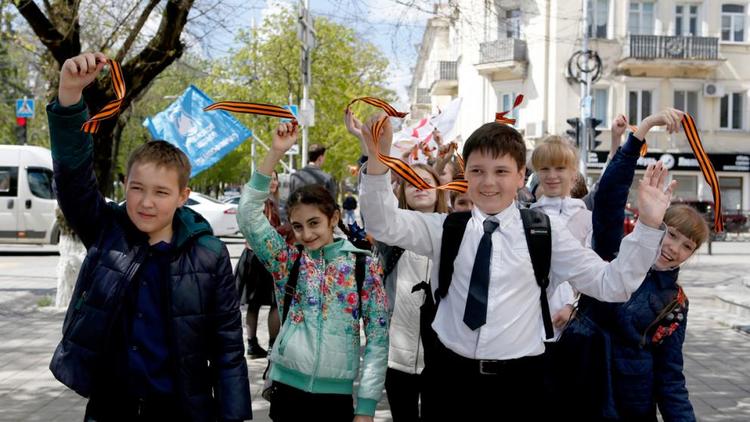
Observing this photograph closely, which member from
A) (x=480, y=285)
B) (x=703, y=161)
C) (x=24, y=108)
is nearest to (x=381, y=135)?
(x=480, y=285)

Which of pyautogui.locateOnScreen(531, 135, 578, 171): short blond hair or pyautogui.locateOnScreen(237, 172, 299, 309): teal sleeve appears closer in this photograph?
pyautogui.locateOnScreen(237, 172, 299, 309): teal sleeve

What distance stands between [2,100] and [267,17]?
1065 centimetres

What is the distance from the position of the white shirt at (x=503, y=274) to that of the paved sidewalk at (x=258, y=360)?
2.78 m

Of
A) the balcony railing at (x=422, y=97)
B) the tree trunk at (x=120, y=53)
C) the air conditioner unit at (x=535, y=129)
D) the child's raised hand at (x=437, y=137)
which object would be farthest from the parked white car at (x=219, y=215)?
the balcony railing at (x=422, y=97)

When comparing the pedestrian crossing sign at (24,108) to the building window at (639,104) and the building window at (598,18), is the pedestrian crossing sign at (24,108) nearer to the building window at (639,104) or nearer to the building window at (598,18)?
the building window at (598,18)

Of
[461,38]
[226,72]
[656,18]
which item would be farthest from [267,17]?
[461,38]

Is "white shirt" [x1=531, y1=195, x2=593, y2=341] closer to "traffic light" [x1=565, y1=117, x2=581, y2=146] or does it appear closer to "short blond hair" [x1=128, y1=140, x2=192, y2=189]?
"short blond hair" [x1=128, y1=140, x2=192, y2=189]

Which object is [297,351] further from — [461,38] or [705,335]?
[705,335]

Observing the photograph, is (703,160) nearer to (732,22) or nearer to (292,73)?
(292,73)

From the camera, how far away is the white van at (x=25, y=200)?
18484 mm

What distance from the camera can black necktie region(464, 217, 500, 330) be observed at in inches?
113

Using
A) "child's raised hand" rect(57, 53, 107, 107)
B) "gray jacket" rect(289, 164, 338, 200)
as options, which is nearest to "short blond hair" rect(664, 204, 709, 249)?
"child's raised hand" rect(57, 53, 107, 107)

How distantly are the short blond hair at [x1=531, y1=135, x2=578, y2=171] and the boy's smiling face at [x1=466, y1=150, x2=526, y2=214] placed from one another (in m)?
1.44

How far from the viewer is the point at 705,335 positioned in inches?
357
